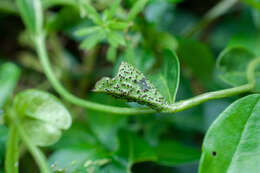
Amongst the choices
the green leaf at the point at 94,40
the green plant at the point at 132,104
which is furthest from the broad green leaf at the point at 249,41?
the green leaf at the point at 94,40

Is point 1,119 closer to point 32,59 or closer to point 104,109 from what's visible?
point 104,109

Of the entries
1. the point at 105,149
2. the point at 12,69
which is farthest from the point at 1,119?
the point at 105,149

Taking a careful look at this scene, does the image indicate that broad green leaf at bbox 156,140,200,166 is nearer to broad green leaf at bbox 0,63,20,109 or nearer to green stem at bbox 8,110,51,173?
green stem at bbox 8,110,51,173

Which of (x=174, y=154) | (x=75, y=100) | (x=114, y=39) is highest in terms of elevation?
(x=114, y=39)

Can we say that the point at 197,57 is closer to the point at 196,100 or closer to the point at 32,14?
the point at 196,100

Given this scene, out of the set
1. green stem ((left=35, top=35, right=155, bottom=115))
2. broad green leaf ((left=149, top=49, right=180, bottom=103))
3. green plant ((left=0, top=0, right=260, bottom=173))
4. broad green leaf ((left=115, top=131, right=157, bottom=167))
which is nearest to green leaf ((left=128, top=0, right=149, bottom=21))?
green plant ((left=0, top=0, right=260, bottom=173))

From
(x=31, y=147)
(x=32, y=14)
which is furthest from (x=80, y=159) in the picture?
(x=32, y=14)

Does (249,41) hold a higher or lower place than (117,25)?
lower
